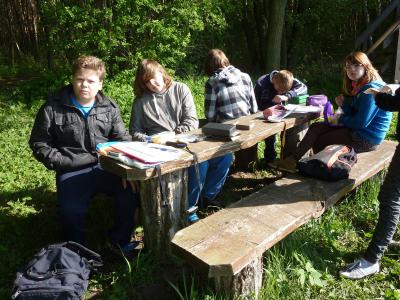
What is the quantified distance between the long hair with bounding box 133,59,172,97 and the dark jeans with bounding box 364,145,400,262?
2111 millimetres

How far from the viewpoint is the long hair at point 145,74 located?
373cm

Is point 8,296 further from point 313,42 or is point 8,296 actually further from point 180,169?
point 313,42

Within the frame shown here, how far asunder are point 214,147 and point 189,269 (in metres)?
0.94

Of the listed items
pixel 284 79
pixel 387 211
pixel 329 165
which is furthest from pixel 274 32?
pixel 387 211

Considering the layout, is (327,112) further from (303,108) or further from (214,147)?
(214,147)

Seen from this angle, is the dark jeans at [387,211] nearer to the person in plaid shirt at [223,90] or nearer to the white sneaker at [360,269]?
the white sneaker at [360,269]

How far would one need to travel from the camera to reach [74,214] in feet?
10.4

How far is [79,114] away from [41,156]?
447mm

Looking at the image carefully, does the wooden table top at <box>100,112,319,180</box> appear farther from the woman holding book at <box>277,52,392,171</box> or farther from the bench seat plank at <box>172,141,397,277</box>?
the bench seat plank at <box>172,141,397,277</box>

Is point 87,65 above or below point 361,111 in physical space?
above

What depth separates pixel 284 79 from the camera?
463 cm

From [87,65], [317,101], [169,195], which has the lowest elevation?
[169,195]

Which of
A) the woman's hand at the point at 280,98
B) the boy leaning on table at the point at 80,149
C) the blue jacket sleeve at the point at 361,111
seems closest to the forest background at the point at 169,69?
the boy leaning on table at the point at 80,149

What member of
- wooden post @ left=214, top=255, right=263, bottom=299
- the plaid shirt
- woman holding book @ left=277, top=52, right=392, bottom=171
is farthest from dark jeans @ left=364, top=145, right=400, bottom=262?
the plaid shirt
